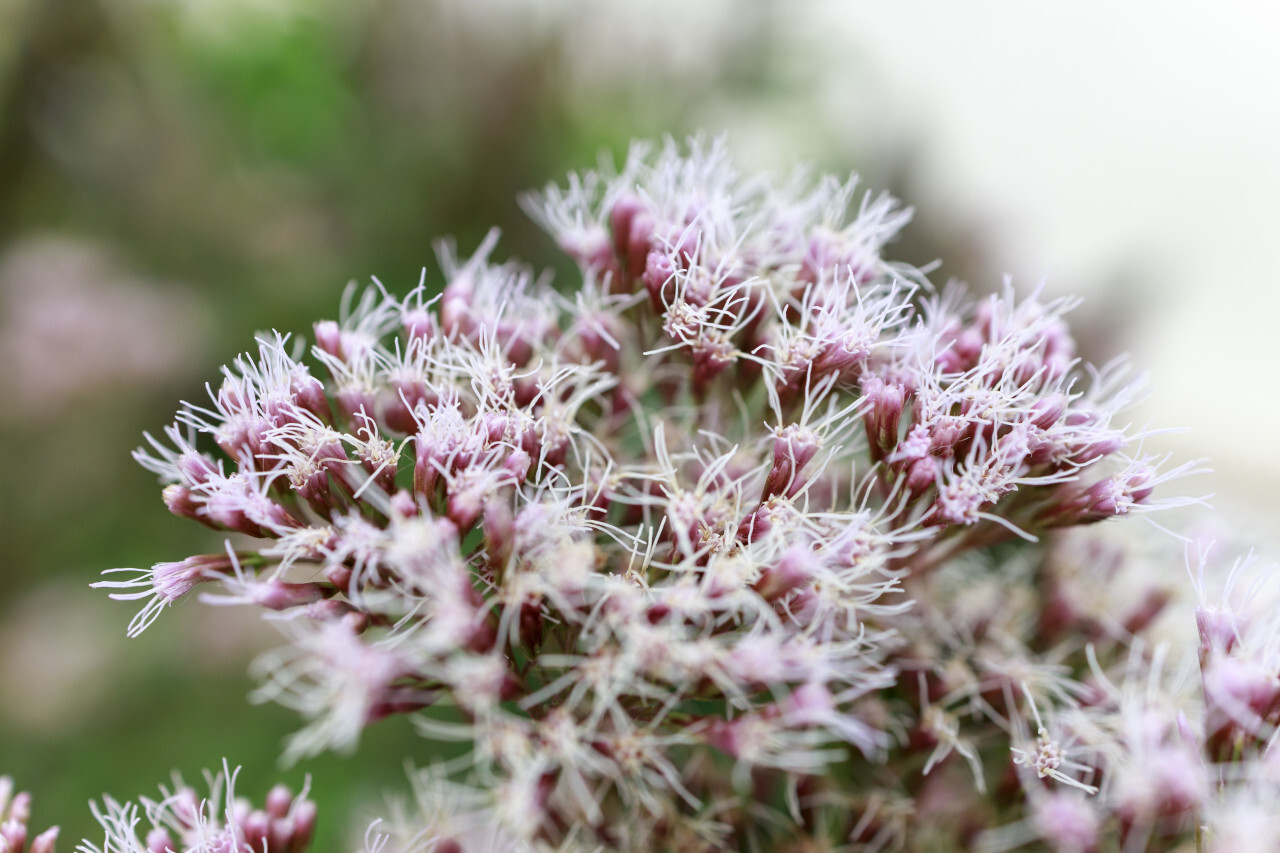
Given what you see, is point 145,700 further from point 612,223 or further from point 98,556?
point 612,223

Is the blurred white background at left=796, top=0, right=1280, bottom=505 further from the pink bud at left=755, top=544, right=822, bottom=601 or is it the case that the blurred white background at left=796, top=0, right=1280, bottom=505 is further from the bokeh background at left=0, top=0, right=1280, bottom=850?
the pink bud at left=755, top=544, right=822, bottom=601

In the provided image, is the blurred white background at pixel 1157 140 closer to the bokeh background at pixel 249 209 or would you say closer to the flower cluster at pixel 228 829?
the bokeh background at pixel 249 209

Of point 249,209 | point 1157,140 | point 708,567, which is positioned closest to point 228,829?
point 708,567

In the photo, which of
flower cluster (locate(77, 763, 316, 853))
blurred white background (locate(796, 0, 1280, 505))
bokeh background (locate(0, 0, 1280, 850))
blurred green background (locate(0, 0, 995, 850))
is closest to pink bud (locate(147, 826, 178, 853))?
flower cluster (locate(77, 763, 316, 853))

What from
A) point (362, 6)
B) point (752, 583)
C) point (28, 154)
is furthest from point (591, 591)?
point (28, 154)

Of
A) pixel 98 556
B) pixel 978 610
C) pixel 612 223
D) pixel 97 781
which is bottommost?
pixel 97 781

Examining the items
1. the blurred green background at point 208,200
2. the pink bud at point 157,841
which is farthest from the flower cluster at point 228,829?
the blurred green background at point 208,200

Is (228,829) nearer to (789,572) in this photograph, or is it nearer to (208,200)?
(789,572)
